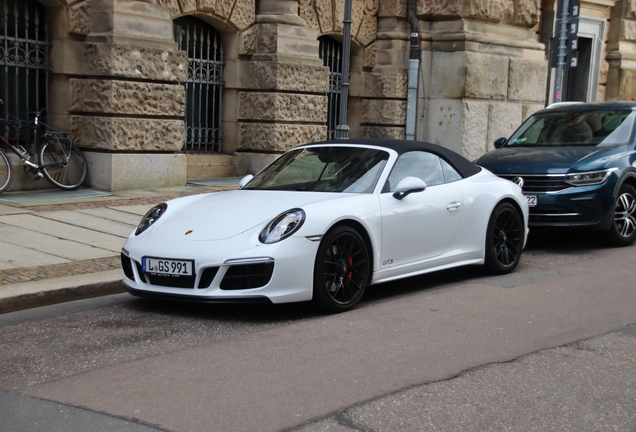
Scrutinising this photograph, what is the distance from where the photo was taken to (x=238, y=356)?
5168 millimetres

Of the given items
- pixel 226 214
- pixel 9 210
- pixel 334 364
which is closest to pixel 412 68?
pixel 9 210

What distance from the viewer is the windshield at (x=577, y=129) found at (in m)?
10.6

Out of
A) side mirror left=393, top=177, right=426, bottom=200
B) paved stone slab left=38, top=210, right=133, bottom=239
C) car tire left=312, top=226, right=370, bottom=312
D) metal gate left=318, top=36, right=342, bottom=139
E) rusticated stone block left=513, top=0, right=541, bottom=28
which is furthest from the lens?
rusticated stone block left=513, top=0, right=541, bottom=28

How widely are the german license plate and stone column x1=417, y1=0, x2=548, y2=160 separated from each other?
38.7 feet

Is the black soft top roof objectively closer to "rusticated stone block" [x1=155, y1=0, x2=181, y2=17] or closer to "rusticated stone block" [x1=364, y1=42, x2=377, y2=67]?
"rusticated stone block" [x1=155, y1=0, x2=181, y2=17]

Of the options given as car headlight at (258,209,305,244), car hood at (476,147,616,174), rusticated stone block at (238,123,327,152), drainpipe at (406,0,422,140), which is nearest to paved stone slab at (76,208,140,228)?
car headlight at (258,209,305,244)

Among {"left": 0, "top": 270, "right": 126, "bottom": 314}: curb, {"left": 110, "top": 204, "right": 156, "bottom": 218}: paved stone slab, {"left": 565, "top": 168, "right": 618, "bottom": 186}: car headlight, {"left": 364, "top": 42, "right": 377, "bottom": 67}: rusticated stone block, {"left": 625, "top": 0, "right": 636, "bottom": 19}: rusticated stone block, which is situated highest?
{"left": 625, "top": 0, "right": 636, "bottom": 19}: rusticated stone block

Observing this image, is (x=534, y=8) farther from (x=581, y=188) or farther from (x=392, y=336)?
(x=392, y=336)

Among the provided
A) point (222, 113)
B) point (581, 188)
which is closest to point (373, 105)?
point (222, 113)

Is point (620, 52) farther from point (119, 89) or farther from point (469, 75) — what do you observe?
point (119, 89)

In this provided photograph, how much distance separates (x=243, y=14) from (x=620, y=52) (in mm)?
12183

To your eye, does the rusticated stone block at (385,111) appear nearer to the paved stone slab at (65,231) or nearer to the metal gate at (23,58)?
the metal gate at (23,58)

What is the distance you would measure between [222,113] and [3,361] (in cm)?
1053

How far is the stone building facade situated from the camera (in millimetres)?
12250
